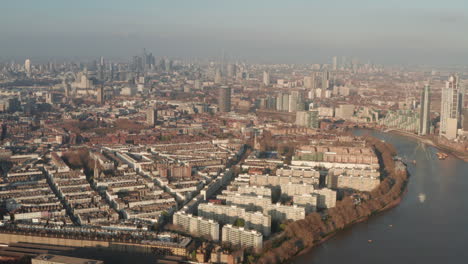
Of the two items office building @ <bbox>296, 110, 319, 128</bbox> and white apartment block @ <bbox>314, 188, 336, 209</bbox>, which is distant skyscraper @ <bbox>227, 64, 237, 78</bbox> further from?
white apartment block @ <bbox>314, 188, 336, 209</bbox>

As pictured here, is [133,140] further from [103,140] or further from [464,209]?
[464,209]

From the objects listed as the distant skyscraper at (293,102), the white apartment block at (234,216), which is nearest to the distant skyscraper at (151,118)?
the distant skyscraper at (293,102)

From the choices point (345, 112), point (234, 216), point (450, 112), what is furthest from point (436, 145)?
point (234, 216)

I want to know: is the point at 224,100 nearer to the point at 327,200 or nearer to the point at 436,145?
the point at 436,145

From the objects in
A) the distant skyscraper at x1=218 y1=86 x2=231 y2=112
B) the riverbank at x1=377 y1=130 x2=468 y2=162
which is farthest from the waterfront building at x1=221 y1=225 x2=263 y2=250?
the distant skyscraper at x1=218 y1=86 x2=231 y2=112

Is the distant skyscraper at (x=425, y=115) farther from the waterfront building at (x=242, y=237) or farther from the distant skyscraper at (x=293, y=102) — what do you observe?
the waterfront building at (x=242, y=237)

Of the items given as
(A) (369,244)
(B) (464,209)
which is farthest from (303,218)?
(B) (464,209)
